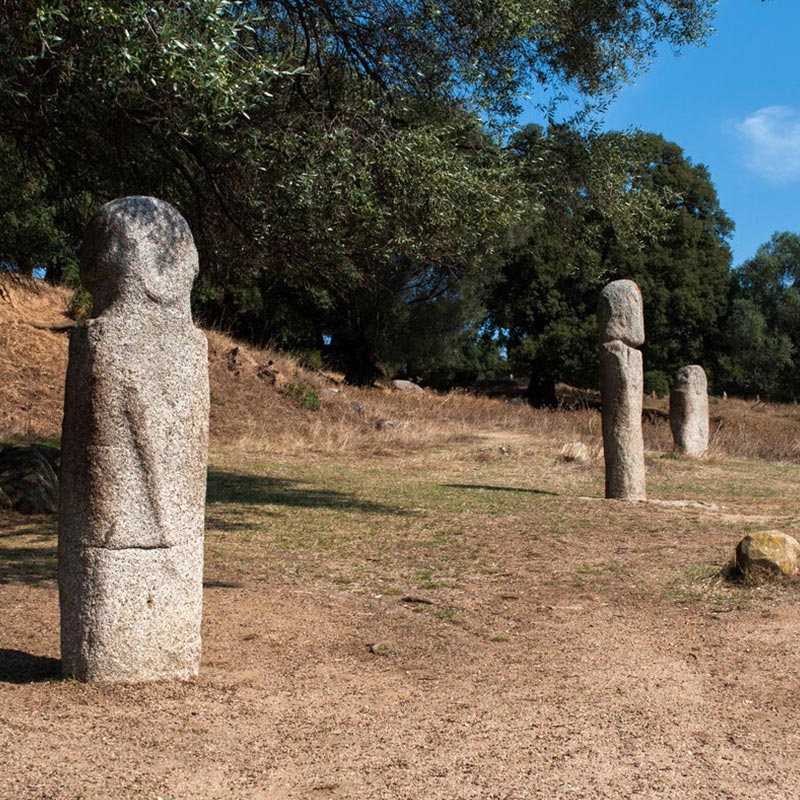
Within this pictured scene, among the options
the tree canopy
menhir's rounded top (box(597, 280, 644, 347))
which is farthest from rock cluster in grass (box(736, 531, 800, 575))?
menhir's rounded top (box(597, 280, 644, 347))

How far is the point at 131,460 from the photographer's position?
446cm

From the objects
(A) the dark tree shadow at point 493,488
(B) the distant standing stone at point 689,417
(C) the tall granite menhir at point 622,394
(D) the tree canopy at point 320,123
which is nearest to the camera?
(D) the tree canopy at point 320,123

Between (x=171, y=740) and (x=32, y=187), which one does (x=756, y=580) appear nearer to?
(x=171, y=740)

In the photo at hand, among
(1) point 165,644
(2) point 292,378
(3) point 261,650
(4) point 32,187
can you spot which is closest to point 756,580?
(3) point 261,650

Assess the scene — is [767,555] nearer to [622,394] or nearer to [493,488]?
[622,394]

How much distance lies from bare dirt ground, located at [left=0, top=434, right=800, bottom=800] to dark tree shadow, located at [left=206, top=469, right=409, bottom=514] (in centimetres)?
186

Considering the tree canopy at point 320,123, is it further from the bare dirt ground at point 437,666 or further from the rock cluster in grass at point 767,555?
the rock cluster in grass at point 767,555

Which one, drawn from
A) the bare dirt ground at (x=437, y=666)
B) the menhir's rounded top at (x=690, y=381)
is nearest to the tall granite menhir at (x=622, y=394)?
the bare dirt ground at (x=437, y=666)

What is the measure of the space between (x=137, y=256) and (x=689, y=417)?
17.6 meters

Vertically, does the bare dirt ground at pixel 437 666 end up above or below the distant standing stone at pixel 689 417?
below

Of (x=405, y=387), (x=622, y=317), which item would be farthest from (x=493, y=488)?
(x=405, y=387)

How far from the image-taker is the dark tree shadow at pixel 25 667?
474 centimetres

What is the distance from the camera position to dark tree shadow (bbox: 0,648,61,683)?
4.74m

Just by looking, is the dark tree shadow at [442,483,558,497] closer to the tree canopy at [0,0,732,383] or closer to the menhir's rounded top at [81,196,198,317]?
the tree canopy at [0,0,732,383]
